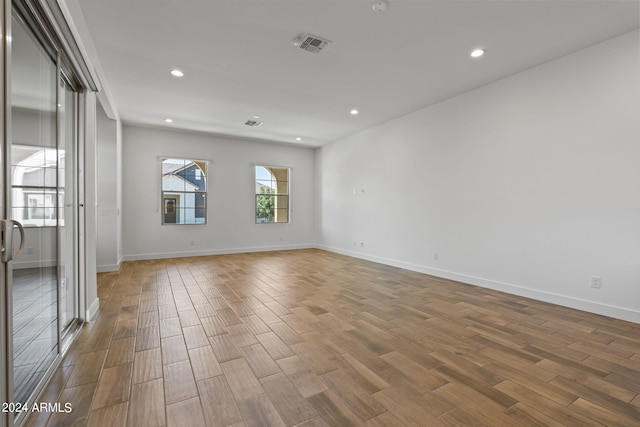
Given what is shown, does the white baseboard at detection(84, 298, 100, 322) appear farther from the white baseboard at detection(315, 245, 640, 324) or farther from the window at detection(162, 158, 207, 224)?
the white baseboard at detection(315, 245, 640, 324)

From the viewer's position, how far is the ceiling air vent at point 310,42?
288cm

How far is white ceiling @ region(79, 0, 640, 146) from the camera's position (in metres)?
2.47

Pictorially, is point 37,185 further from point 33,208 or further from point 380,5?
point 380,5

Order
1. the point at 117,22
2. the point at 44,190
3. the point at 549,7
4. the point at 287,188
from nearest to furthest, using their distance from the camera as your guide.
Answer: the point at 44,190 < the point at 549,7 < the point at 117,22 < the point at 287,188

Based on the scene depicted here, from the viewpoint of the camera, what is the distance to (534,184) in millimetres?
3525

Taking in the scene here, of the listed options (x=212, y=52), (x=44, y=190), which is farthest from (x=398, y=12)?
(x=44, y=190)

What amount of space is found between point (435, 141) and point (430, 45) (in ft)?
6.46

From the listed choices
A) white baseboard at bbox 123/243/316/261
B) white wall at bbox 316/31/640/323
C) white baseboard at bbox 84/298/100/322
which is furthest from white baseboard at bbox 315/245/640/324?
white baseboard at bbox 84/298/100/322

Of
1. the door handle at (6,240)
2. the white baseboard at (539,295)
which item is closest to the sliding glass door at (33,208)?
the door handle at (6,240)

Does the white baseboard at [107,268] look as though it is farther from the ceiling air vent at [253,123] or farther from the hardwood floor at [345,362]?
the ceiling air vent at [253,123]

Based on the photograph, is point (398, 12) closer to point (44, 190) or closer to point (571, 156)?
point (571, 156)

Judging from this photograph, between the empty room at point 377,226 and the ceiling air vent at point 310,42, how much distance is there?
3 cm

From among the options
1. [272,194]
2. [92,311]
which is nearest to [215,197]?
[272,194]

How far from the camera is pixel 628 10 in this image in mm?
2490
